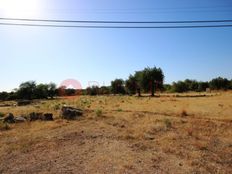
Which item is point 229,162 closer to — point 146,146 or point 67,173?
point 146,146

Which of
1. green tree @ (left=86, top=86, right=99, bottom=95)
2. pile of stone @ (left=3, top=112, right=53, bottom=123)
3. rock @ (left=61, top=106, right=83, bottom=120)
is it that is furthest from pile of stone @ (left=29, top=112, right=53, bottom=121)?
green tree @ (left=86, top=86, right=99, bottom=95)

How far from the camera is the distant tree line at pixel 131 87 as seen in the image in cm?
7488

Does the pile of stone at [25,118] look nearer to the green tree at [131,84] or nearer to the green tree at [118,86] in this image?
the green tree at [131,84]

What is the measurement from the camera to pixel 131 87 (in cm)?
8794

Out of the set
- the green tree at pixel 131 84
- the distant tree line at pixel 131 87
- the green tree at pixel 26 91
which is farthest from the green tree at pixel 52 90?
the green tree at pixel 131 84

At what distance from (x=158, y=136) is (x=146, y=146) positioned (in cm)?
241

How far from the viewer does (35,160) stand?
9461mm

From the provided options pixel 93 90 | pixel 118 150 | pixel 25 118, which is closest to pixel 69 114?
pixel 25 118

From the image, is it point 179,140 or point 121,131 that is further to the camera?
point 121,131

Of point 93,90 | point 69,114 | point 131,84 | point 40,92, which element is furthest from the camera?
point 93,90

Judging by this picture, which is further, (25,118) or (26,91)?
(26,91)

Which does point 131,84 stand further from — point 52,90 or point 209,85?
point 209,85

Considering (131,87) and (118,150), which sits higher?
(131,87)

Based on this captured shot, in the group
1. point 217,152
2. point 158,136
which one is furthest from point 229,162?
point 158,136
